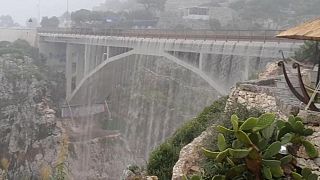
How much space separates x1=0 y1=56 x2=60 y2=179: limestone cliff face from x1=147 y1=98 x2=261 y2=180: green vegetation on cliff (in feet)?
70.8

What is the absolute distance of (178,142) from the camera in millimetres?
13836

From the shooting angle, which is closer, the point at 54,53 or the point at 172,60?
the point at 172,60

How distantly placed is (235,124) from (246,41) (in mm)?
15618

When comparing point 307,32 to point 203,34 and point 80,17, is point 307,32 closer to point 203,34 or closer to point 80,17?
point 203,34

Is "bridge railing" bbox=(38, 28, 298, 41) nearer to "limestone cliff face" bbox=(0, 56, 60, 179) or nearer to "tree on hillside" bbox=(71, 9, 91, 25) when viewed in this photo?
"limestone cliff face" bbox=(0, 56, 60, 179)

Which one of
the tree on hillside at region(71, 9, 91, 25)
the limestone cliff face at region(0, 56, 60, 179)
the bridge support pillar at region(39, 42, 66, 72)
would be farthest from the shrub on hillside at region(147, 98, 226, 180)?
the tree on hillside at region(71, 9, 91, 25)

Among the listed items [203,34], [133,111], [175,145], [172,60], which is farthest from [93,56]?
[175,145]

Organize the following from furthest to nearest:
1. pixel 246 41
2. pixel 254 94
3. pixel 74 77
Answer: pixel 74 77, pixel 246 41, pixel 254 94

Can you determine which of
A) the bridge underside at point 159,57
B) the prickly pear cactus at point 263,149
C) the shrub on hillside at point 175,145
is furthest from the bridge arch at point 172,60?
the prickly pear cactus at point 263,149

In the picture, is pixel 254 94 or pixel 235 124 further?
pixel 254 94

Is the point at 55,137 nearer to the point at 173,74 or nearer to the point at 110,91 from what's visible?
the point at 110,91

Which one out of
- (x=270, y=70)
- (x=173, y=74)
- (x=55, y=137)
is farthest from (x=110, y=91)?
(x=270, y=70)

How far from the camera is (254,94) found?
10906 millimetres

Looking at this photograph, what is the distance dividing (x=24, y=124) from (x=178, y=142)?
2585 centimetres
